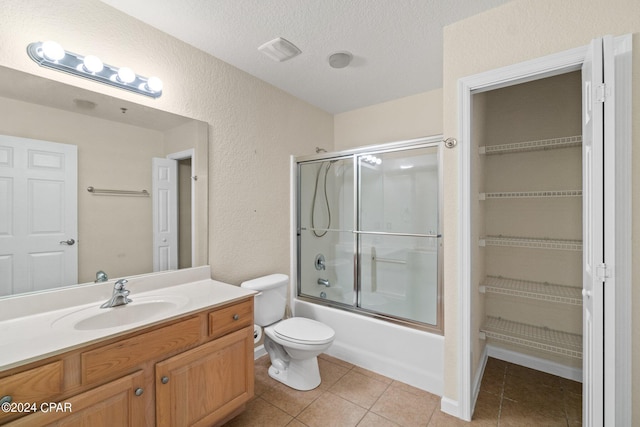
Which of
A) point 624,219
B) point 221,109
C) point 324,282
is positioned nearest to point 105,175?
point 221,109

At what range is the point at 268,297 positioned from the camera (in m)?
2.27

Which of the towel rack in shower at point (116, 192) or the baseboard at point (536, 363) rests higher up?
the towel rack in shower at point (116, 192)

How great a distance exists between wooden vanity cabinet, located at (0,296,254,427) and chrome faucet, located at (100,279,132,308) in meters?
0.39

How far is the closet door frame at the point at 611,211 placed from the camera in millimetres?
1114

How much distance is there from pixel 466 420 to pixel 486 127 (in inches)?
86.5

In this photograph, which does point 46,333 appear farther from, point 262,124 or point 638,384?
point 638,384

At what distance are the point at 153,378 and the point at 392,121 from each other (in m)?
2.89

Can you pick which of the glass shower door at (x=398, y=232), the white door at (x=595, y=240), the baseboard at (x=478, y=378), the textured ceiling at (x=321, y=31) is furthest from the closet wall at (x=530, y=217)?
the white door at (x=595, y=240)

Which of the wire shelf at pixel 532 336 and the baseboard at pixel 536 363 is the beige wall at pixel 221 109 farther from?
the baseboard at pixel 536 363

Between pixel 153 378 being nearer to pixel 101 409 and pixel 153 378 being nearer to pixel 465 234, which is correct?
pixel 101 409

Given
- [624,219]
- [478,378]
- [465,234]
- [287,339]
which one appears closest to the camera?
[624,219]

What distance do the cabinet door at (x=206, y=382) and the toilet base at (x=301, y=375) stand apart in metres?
0.46

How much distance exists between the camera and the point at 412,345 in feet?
6.79

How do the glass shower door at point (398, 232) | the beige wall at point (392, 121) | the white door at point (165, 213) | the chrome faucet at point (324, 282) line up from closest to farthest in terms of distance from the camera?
the white door at point (165, 213) < the glass shower door at point (398, 232) < the beige wall at point (392, 121) < the chrome faucet at point (324, 282)
